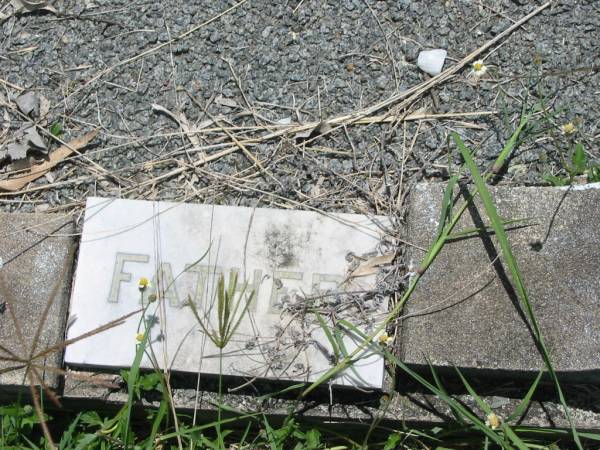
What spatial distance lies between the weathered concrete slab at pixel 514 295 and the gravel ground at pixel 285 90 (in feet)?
0.83

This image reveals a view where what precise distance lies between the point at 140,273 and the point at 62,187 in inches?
21.2

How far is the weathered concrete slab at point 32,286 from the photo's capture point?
221 cm

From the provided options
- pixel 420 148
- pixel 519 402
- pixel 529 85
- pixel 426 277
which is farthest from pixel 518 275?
pixel 529 85

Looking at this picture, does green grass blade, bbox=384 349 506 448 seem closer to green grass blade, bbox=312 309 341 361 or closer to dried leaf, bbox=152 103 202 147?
green grass blade, bbox=312 309 341 361

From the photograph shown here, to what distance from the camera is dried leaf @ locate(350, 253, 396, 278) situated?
226 cm

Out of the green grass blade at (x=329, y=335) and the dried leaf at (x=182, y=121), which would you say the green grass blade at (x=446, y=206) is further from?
the dried leaf at (x=182, y=121)

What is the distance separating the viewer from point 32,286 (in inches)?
89.7

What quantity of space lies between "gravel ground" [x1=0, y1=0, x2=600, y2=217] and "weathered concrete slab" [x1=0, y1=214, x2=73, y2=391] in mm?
174

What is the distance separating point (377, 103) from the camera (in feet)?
8.43

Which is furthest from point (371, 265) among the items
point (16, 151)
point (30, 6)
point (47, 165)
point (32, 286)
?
point (30, 6)

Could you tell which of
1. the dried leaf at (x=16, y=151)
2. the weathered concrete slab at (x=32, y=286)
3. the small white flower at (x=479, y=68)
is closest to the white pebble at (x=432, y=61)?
the small white flower at (x=479, y=68)

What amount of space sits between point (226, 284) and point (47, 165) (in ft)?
2.92

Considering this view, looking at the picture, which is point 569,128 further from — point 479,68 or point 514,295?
point 514,295

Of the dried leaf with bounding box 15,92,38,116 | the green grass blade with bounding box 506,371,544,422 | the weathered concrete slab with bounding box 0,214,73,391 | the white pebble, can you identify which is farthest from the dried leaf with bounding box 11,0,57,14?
the green grass blade with bounding box 506,371,544,422
